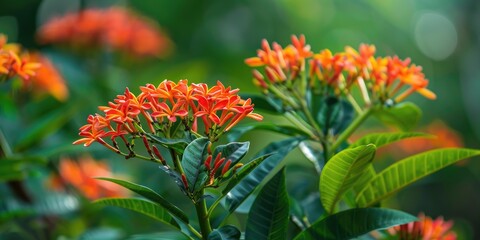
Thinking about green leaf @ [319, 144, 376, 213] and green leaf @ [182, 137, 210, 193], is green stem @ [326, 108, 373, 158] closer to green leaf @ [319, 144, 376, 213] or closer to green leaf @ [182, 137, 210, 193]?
green leaf @ [319, 144, 376, 213]

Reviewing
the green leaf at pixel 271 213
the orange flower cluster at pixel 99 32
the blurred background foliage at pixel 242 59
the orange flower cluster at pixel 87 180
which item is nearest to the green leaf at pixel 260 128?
the green leaf at pixel 271 213

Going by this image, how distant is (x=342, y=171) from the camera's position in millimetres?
1105

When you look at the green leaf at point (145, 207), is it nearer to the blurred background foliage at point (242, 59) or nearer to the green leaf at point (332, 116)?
the green leaf at point (332, 116)

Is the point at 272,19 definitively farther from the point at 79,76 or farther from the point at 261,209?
the point at 261,209

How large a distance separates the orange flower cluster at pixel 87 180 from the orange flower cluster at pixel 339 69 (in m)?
0.84

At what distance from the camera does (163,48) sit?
300 centimetres

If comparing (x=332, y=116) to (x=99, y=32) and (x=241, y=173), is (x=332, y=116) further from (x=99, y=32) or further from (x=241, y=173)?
(x=99, y=32)

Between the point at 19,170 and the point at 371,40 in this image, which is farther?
the point at 371,40

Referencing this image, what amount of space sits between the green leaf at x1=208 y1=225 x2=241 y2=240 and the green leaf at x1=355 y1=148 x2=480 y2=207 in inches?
11.8

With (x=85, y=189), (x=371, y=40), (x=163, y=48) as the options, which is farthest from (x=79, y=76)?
(x=371, y=40)

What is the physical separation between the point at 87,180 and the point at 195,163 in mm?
1174

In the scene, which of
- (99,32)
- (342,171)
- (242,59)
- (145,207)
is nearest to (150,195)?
(145,207)

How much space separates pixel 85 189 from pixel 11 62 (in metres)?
0.77

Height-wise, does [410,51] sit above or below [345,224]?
below
